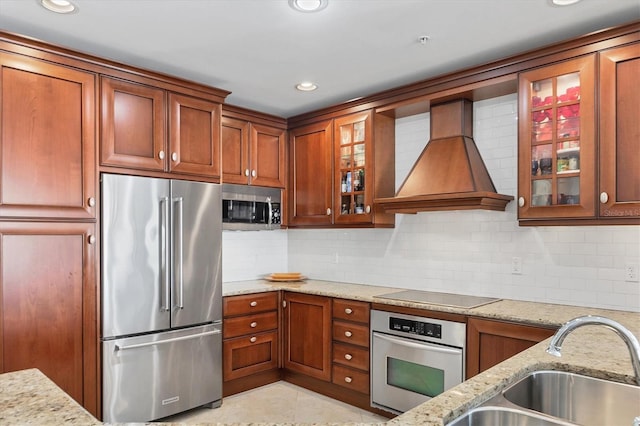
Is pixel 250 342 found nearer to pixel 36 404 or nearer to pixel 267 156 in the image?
pixel 267 156

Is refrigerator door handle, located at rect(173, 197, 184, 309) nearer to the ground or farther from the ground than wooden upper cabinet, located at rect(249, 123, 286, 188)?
nearer to the ground

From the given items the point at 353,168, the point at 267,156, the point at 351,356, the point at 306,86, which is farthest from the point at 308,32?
the point at 351,356

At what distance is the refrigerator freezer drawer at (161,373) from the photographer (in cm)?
301

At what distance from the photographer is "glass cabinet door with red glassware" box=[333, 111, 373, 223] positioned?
3891 millimetres

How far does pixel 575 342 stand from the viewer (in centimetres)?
198

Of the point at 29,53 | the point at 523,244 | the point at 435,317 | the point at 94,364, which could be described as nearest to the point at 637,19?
the point at 523,244

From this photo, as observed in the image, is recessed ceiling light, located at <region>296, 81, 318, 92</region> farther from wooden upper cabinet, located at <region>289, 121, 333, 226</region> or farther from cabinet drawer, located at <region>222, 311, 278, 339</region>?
cabinet drawer, located at <region>222, 311, 278, 339</region>

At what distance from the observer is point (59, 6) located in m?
2.39

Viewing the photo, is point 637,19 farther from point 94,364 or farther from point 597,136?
point 94,364

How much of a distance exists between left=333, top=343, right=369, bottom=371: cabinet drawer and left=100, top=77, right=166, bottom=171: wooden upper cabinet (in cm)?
194

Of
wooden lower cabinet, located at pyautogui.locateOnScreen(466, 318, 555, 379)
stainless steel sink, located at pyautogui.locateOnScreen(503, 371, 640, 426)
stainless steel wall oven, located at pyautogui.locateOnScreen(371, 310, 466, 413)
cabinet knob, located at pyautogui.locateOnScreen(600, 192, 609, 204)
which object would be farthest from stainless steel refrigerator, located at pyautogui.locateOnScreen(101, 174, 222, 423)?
cabinet knob, located at pyautogui.locateOnScreen(600, 192, 609, 204)

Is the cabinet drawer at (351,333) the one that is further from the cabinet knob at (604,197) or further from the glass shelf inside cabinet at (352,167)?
the cabinet knob at (604,197)

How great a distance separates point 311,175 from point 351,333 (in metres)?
1.54

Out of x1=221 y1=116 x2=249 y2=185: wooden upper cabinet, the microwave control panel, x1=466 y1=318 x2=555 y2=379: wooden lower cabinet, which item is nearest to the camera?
x1=466 y1=318 x2=555 y2=379: wooden lower cabinet
